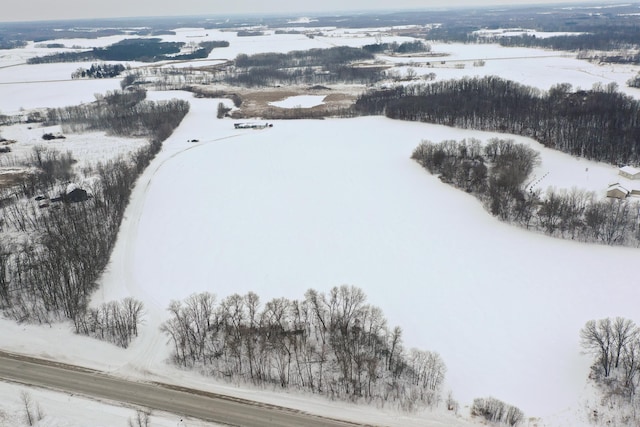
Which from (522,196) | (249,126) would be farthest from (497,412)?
(249,126)

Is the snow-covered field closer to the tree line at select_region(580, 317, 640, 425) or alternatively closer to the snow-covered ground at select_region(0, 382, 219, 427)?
the snow-covered ground at select_region(0, 382, 219, 427)

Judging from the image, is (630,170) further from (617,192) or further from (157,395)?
(157,395)

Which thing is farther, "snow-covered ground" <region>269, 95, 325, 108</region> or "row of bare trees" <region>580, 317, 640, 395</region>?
"snow-covered ground" <region>269, 95, 325, 108</region>

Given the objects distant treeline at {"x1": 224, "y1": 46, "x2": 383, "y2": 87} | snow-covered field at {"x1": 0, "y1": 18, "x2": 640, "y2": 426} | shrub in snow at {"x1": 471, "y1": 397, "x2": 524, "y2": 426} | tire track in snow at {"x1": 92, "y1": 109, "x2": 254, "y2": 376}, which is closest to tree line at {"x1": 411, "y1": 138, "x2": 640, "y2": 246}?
snow-covered field at {"x1": 0, "y1": 18, "x2": 640, "y2": 426}

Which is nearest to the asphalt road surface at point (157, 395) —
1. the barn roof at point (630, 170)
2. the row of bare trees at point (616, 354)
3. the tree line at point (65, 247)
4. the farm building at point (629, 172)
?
the tree line at point (65, 247)

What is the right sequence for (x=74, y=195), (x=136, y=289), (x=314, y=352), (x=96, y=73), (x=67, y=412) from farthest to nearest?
(x=96, y=73) → (x=74, y=195) → (x=136, y=289) → (x=314, y=352) → (x=67, y=412)

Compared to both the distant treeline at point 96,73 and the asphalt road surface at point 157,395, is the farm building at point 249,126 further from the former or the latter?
the distant treeline at point 96,73
